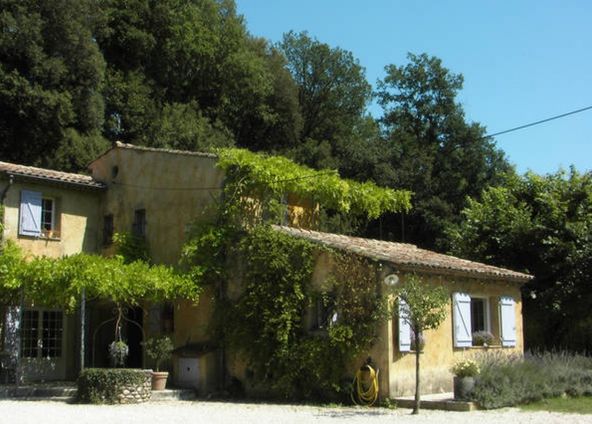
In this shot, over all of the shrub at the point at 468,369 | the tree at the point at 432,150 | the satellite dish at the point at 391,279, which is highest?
the tree at the point at 432,150

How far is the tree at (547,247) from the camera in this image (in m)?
22.7

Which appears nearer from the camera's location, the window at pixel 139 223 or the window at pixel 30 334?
the window at pixel 30 334

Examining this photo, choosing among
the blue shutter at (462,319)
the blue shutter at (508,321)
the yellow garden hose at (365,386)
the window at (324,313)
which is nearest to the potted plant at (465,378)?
the yellow garden hose at (365,386)

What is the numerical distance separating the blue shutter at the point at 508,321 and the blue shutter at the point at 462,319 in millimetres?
1606

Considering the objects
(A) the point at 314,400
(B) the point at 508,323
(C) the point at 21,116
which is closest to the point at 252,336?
(A) the point at 314,400

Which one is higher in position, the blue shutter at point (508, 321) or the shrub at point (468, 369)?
the blue shutter at point (508, 321)

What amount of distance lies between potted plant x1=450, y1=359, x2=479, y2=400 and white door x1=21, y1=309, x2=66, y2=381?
12.3 metres

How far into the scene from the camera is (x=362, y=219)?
38.8 meters

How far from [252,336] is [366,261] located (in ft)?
11.8

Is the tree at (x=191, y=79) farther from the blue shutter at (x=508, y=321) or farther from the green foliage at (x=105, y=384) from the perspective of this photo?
the green foliage at (x=105, y=384)

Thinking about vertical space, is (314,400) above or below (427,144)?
below

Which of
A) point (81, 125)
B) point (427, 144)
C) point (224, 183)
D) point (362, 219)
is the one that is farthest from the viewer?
point (427, 144)

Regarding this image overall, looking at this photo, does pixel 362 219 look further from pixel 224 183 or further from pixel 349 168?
pixel 224 183

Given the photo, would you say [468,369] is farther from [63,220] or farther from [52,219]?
[52,219]
